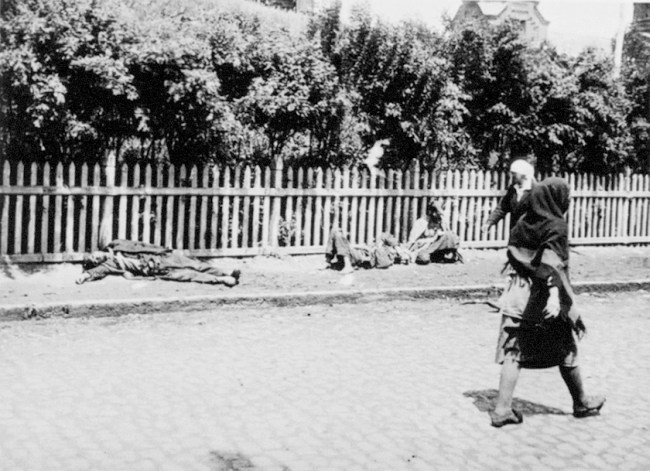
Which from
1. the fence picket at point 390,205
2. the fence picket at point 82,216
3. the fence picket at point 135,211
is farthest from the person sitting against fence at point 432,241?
the fence picket at point 82,216

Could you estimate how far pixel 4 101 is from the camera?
9695 millimetres

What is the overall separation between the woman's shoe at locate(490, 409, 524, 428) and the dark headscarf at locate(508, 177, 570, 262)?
3.66ft

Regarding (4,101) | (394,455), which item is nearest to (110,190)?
(4,101)

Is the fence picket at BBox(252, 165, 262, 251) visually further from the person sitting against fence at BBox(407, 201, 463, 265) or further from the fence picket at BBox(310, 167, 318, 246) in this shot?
the person sitting against fence at BBox(407, 201, 463, 265)

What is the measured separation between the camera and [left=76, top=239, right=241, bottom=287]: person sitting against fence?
1004 centimetres

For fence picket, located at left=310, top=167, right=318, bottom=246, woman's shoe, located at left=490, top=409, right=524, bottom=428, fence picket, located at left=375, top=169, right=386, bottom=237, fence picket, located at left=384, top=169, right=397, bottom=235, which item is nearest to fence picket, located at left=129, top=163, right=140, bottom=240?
fence picket, located at left=310, top=167, right=318, bottom=246

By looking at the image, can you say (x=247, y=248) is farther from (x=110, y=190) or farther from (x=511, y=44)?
(x=511, y=44)

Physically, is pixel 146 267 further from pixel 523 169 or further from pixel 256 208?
pixel 523 169

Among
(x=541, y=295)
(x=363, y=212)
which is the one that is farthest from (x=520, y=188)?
(x=363, y=212)

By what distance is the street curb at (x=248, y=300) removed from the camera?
8328 mm

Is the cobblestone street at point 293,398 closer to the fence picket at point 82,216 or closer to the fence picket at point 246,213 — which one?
the fence picket at point 82,216

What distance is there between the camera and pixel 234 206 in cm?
1162

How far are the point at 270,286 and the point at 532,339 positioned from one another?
5238 millimetres

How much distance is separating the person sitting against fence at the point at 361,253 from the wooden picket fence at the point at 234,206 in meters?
0.60
